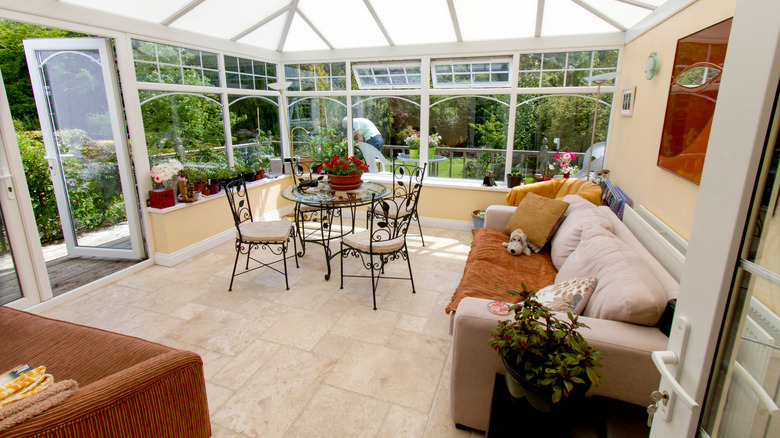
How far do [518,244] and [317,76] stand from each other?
12.8ft

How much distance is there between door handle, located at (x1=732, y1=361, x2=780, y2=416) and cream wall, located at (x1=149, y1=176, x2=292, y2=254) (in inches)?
167

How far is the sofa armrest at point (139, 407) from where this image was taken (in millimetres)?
1220

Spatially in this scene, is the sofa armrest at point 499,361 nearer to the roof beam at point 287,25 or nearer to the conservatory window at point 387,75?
the conservatory window at point 387,75

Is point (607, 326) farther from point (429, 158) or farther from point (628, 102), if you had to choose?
point (429, 158)

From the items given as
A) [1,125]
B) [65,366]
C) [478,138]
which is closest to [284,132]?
[478,138]

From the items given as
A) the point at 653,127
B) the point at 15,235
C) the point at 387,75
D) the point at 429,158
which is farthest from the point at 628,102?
the point at 15,235

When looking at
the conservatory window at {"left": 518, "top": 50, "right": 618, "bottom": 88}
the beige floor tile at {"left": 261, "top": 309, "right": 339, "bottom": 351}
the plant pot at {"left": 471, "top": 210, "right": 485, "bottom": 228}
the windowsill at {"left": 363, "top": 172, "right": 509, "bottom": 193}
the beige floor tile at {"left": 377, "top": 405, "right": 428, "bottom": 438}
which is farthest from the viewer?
the windowsill at {"left": 363, "top": 172, "right": 509, "bottom": 193}

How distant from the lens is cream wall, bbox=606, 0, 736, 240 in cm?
237

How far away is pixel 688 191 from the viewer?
236cm

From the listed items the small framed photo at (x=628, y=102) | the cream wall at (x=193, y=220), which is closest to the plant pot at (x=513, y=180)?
the small framed photo at (x=628, y=102)

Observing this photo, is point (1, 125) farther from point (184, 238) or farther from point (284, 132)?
point (284, 132)

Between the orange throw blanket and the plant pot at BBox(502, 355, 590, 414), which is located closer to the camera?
the plant pot at BBox(502, 355, 590, 414)

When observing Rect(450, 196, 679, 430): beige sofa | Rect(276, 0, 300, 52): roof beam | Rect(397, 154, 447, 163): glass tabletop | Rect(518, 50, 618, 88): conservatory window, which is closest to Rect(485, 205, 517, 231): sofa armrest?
Rect(450, 196, 679, 430): beige sofa

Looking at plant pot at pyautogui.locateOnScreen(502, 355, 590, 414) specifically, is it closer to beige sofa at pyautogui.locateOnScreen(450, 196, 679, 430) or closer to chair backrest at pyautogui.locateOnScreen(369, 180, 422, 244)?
beige sofa at pyautogui.locateOnScreen(450, 196, 679, 430)
